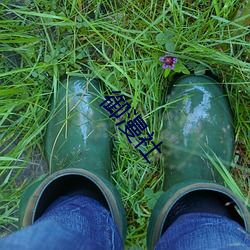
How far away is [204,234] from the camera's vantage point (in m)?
0.94

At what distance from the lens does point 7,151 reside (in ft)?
4.66

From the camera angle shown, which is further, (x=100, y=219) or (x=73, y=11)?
(x=73, y=11)

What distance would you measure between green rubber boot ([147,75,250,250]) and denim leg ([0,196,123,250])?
343 mm

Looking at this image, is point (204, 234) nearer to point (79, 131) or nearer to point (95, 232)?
point (95, 232)

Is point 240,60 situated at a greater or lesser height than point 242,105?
greater

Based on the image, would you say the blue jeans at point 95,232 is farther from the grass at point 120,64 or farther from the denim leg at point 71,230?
the grass at point 120,64

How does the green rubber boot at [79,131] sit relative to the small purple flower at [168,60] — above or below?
below

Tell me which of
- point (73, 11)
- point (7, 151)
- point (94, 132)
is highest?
point (73, 11)

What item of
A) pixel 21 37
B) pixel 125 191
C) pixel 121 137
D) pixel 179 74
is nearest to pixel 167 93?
pixel 179 74

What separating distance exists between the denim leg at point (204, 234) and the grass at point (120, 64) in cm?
31

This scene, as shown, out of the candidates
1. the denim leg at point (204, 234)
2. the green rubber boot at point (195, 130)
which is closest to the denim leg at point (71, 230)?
the denim leg at point (204, 234)

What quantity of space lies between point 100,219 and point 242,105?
62 cm

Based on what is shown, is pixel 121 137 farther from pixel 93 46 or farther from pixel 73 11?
pixel 73 11

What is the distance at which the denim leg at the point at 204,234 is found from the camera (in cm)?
90
